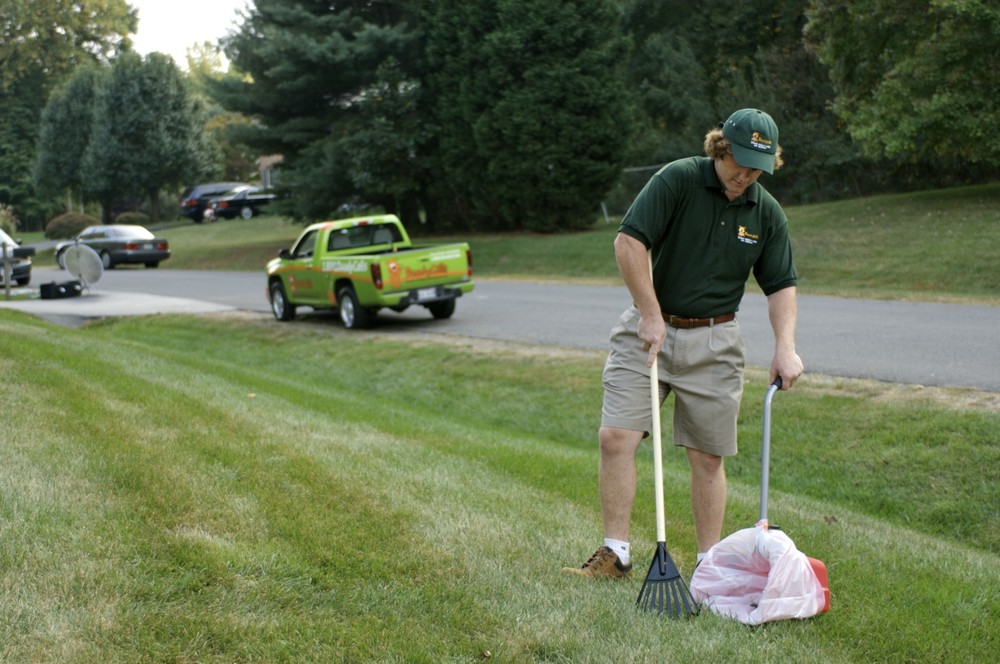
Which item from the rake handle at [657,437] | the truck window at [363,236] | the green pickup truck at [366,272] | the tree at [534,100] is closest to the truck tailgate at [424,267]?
the green pickup truck at [366,272]

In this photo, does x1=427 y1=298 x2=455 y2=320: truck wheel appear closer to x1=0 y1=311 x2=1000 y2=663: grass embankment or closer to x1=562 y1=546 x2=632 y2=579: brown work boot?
x1=0 y1=311 x2=1000 y2=663: grass embankment

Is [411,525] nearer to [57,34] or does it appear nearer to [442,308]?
[442,308]

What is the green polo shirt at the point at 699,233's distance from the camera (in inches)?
181

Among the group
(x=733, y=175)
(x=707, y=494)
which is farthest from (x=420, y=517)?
(x=733, y=175)

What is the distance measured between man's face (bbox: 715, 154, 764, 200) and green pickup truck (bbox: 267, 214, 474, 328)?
40.5 ft

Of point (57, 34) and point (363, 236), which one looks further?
point (57, 34)

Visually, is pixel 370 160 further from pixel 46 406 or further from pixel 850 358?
pixel 46 406

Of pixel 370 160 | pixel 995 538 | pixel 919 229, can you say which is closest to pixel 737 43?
pixel 370 160

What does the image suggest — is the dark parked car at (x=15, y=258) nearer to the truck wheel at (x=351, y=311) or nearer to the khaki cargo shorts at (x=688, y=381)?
the truck wheel at (x=351, y=311)

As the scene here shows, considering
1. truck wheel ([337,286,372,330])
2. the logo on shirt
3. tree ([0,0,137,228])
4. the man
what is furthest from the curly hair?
tree ([0,0,137,228])

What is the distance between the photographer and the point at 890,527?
261 inches

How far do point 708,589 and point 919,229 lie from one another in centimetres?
2049

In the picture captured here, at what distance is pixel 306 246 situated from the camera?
61.2ft

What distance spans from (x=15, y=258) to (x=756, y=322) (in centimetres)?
1738
